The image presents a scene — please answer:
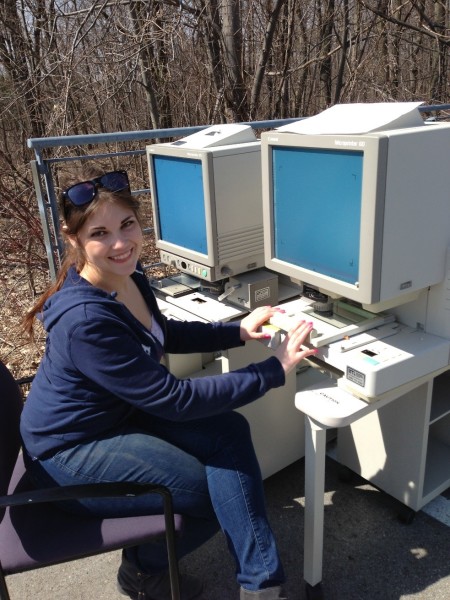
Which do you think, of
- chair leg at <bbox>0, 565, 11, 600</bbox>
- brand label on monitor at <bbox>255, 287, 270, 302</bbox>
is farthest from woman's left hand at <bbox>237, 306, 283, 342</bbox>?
chair leg at <bbox>0, 565, 11, 600</bbox>

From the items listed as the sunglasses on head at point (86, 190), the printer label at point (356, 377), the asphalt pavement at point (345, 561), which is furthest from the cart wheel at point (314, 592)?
the sunglasses on head at point (86, 190)

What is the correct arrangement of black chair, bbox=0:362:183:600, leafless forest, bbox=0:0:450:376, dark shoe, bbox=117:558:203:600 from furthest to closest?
leafless forest, bbox=0:0:450:376
dark shoe, bbox=117:558:203:600
black chair, bbox=0:362:183:600

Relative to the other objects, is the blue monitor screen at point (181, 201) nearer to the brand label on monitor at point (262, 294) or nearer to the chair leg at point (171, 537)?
the brand label on monitor at point (262, 294)

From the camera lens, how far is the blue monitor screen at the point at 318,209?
1379 mm

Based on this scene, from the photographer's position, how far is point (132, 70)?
3992 millimetres

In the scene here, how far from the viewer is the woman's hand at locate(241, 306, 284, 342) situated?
1.71 metres

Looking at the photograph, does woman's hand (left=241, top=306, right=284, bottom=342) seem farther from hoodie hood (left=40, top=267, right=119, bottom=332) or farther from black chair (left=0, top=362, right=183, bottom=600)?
black chair (left=0, top=362, right=183, bottom=600)

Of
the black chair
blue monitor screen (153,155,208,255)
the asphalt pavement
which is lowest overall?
the asphalt pavement

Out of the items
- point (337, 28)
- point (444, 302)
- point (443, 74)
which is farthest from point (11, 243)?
point (443, 74)

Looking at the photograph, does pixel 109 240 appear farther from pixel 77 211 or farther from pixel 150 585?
pixel 150 585

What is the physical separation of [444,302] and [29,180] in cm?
313

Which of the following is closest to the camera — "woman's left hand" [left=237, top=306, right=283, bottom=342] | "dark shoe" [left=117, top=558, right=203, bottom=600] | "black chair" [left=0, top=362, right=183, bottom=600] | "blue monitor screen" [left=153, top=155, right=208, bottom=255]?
"black chair" [left=0, top=362, right=183, bottom=600]

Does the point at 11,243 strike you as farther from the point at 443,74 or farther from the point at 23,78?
the point at 443,74

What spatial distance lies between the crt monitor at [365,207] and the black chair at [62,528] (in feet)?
2.48
